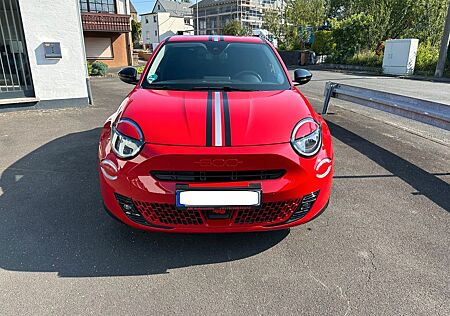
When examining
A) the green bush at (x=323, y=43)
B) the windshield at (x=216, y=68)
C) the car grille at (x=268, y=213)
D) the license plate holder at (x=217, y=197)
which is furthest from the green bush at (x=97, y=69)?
the green bush at (x=323, y=43)

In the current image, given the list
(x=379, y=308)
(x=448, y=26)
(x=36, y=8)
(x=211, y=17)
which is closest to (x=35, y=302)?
(x=379, y=308)

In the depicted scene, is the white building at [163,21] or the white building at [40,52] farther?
the white building at [163,21]

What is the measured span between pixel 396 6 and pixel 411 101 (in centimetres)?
2493

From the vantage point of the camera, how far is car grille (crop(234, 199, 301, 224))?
7.22 ft

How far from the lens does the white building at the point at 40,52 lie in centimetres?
721

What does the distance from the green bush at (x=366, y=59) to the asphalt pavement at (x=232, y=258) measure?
2145 centimetres

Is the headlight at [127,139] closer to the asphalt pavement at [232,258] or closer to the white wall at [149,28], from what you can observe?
the asphalt pavement at [232,258]

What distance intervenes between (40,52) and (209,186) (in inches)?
285

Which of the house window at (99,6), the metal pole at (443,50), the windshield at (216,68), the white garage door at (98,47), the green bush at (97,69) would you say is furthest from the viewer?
the white garage door at (98,47)

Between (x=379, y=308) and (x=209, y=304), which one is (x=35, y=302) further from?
(x=379, y=308)

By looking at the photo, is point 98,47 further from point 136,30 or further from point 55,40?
point 136,30

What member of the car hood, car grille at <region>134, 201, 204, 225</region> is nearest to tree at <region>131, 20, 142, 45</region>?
the car hood

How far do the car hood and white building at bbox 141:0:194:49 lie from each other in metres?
67.0

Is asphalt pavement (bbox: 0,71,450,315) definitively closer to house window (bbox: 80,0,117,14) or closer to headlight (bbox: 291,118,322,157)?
headlight (bbox: 291,118,322,157)
